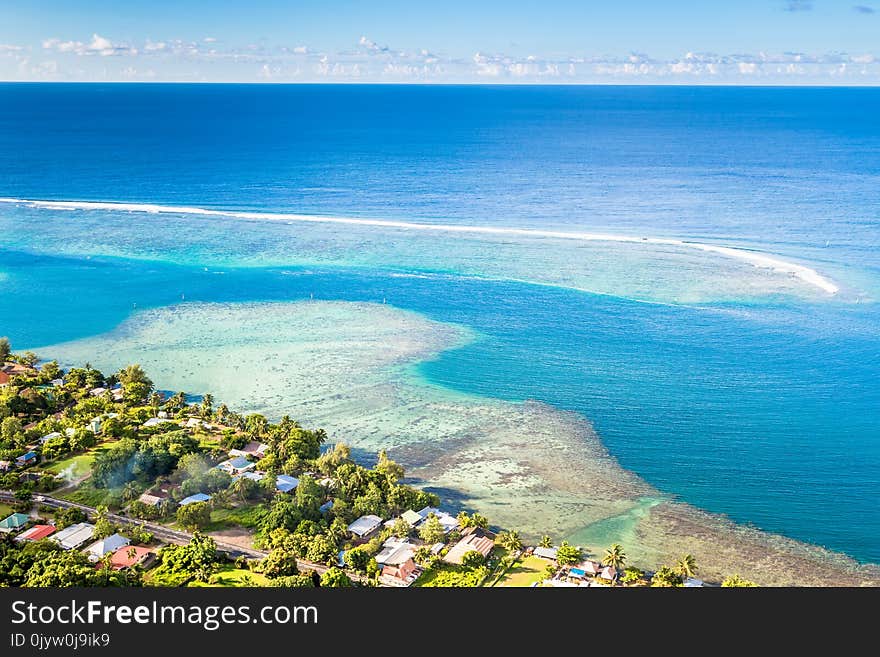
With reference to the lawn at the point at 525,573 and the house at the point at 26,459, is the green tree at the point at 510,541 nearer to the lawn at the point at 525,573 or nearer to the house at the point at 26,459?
the lawn at the point at 525,573

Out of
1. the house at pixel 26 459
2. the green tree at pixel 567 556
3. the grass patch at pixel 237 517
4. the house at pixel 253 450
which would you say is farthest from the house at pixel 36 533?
the green tree at pixel 567 556

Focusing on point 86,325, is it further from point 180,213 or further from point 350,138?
point 350,138

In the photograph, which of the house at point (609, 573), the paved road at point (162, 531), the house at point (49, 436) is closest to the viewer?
the house at point (609, 573)

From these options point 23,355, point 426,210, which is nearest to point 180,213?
point 426,210

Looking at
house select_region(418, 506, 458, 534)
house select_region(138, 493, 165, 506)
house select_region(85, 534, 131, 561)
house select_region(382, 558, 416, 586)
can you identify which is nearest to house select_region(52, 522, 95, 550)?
house select_region(85, 534, 131, 561)

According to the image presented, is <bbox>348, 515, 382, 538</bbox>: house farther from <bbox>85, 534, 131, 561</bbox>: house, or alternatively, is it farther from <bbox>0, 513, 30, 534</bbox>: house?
<bbox>0, 513, 30, 534</bbox>: house

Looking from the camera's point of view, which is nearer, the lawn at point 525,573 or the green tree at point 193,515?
the lawn at point 525,573

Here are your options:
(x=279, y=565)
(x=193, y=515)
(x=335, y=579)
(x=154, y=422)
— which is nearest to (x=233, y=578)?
(x=279, y=565)
